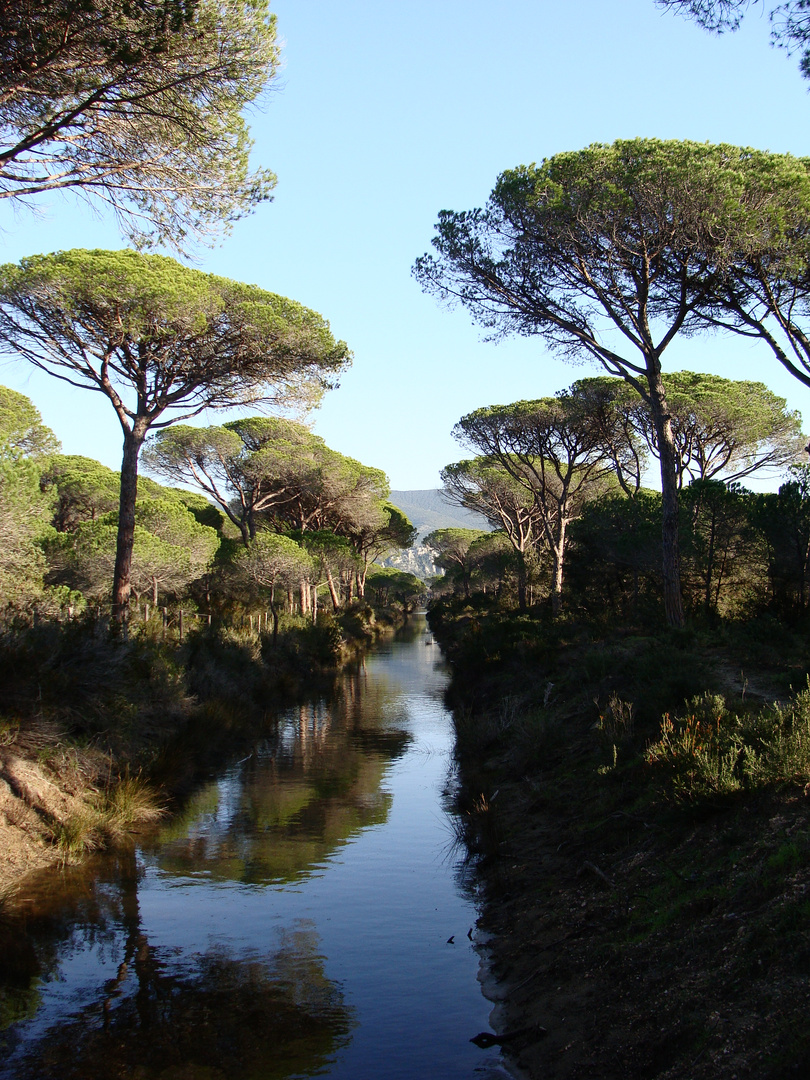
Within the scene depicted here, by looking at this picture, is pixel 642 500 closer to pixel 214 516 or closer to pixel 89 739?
pixel 89 739

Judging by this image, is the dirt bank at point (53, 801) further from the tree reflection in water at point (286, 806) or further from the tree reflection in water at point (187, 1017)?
the tree reflection in water at point (187, 1017)

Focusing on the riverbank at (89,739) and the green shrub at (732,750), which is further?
the riverbank at (89,739)

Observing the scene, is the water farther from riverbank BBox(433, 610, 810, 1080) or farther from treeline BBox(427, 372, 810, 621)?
treeline BBox(427, 372, 810, 621)

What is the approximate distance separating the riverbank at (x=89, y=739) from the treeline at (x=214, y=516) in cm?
1035

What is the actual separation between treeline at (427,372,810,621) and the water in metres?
10.9

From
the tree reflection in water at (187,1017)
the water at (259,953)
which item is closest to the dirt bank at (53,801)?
the water at (259,953)

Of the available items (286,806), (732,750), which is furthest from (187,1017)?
(286,806)

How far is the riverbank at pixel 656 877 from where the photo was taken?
156 inches

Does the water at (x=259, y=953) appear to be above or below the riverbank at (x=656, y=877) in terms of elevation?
below

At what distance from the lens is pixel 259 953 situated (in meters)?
6.38

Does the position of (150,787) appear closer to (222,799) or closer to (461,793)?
(222,799)

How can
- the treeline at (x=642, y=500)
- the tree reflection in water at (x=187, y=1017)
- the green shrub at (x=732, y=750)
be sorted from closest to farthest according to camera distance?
the tree reflection in water at (x=187, y=1017) < the green shrub at (x=732, y=750) < the treeline at (x=642, y=500)

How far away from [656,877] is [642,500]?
19145mm

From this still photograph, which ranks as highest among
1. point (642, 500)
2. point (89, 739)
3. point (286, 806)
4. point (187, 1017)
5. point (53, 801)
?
point (642, 500)
